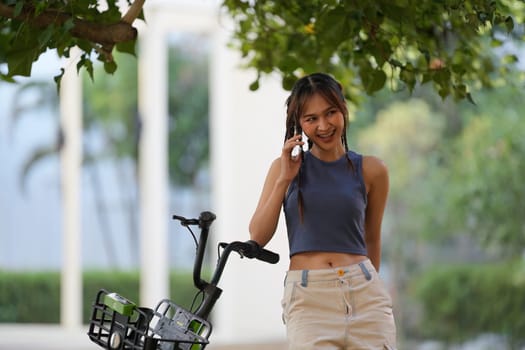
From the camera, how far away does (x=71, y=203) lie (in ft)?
25.8

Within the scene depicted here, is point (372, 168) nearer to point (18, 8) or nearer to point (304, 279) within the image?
point (304, 279)

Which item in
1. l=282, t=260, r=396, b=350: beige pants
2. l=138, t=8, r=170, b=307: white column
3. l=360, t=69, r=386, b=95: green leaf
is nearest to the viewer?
l=282, t=260, r=396, b=350: beige pants

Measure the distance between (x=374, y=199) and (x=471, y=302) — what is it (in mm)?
8660

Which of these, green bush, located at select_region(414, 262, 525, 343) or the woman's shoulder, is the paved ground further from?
the woman's shoulder

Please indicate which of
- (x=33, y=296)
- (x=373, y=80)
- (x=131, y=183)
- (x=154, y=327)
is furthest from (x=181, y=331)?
(x=131, y=183)

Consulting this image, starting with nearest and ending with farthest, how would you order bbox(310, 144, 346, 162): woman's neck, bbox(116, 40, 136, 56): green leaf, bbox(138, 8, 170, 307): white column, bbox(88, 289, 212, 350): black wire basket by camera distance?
bbox(88, 289, 212, 350): black wire basket → bbox(310, 144, 346, 162): woman's neck → bbox(116, 40, 136, 56): green leaf → bbox(138, 8, 170, 307): white column

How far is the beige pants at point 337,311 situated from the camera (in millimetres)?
2217

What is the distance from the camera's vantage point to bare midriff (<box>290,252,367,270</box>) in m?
2.28

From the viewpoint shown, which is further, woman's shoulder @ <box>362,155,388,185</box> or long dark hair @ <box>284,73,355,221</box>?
woman's shoulder @ <box>362,155,388,185</box>

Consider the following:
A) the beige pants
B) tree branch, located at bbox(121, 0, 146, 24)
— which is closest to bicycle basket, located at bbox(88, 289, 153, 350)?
the beige pants

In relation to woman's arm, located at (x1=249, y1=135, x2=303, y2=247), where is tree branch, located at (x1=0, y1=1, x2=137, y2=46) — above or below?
above

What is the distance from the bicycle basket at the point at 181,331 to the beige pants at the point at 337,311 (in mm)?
284

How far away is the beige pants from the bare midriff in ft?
0.07

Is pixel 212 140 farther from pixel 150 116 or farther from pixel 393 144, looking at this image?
pixel 393 144
